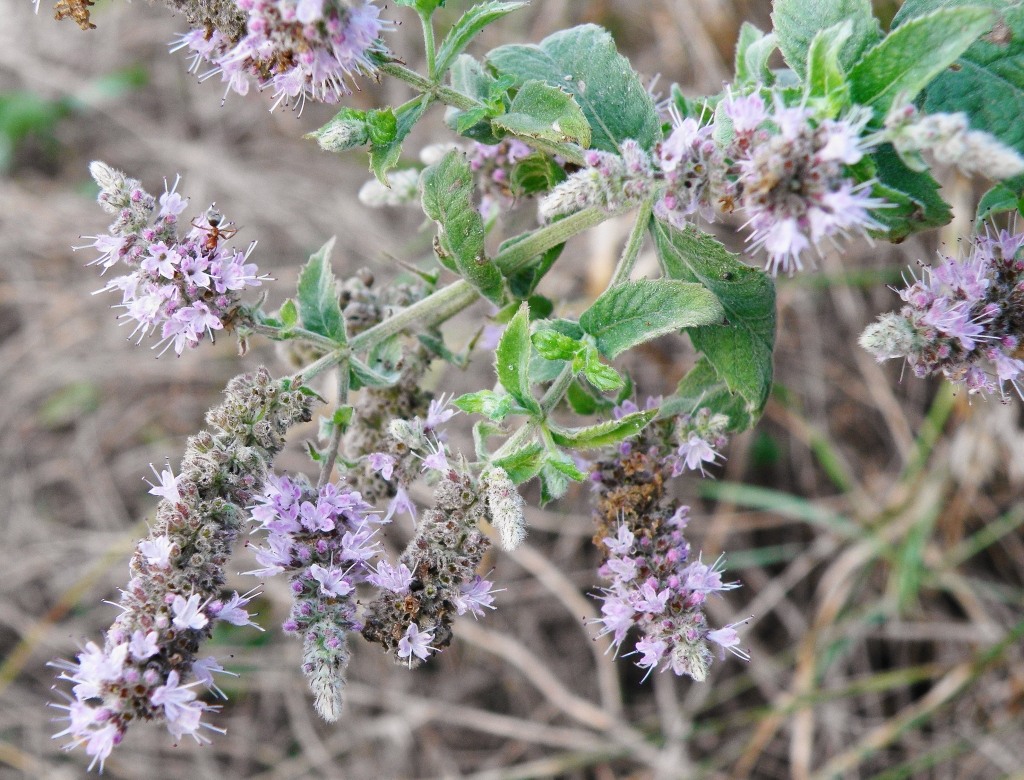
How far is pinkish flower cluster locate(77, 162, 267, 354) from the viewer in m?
1.91

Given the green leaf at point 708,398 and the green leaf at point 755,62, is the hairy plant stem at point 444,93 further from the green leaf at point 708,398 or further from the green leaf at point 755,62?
the green leaf at point 708,398

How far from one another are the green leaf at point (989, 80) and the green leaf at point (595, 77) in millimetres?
577

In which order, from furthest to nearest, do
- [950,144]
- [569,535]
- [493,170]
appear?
[569,535], [493,170], [950,144]

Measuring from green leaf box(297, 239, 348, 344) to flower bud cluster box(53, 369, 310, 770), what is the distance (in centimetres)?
22

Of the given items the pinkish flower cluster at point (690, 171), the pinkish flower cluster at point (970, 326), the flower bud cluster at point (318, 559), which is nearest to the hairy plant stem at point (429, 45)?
the pinkish flower cluster at point (690, 171)

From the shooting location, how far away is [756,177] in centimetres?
154

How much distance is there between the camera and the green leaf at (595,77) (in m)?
2.04

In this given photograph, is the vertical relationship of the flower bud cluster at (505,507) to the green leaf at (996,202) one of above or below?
below

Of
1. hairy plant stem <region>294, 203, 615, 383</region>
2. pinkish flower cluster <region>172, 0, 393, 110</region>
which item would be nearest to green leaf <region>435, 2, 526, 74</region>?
pinkish flower cluster <region>172, 0, 393, 110</region>

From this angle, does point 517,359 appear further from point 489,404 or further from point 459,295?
point 459,295

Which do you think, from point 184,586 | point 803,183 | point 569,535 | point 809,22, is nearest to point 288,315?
point 184,586

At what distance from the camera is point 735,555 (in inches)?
170

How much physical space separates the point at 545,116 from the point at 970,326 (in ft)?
3.11

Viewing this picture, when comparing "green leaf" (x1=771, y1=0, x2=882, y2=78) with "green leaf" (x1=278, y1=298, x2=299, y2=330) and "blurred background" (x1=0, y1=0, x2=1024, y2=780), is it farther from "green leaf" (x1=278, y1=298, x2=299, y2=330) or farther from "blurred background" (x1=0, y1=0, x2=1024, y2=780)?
"blurred background" (x1=0, y1=0, x2=1024, y2=780)
